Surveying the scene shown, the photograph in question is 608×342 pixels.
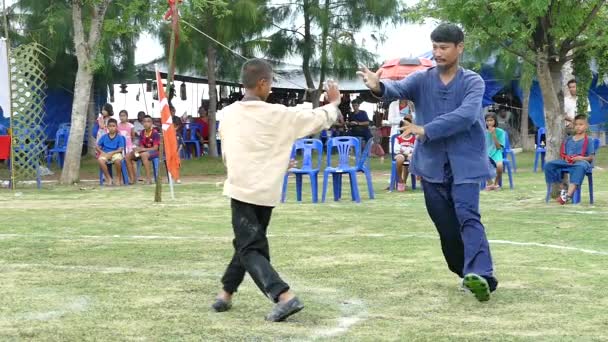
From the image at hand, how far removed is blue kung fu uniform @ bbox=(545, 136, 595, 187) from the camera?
45.7 feet

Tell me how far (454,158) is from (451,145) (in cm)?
9

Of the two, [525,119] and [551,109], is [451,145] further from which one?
[525,119]

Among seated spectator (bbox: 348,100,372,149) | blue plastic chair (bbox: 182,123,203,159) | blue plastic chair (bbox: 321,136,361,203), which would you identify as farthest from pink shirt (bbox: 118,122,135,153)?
seated spectator (bbox: 348,100,372,149)

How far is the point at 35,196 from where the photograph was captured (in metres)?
17.2

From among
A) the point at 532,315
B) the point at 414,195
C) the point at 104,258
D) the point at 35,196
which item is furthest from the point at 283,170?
the point at 35,196

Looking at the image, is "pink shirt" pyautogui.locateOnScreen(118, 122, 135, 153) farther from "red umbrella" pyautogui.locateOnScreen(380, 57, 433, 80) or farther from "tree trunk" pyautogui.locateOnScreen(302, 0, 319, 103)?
"tree trunk" pyautogui.locateOnScreen(302, 0, 319, 103)

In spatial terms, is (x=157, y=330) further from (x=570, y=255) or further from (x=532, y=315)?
(x=570, y=255)

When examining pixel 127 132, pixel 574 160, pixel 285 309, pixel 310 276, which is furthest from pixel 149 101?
pixel 285 309

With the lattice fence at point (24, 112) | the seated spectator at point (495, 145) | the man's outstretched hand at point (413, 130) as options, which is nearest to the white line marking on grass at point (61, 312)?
the man's outstretched hand at point (413, 130)

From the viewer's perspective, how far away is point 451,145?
7102mm

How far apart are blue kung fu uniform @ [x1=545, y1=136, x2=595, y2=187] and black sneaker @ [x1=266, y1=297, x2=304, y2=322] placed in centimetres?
851

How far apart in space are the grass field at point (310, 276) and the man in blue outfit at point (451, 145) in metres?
0.32

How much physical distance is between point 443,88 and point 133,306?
2354 millimetres

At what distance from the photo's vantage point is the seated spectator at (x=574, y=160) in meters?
14.0
